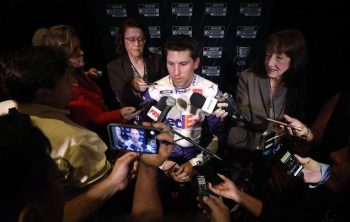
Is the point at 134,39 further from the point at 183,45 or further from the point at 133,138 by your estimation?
the point at 133,138

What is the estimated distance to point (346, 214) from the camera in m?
0.96

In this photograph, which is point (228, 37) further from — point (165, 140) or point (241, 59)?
point (165, 140)

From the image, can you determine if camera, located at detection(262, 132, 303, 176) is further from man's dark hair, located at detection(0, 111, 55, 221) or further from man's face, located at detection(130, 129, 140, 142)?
man's dark hair, located at detection(0, 111, 55, 221)

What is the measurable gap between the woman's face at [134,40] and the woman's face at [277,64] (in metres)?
Answer: 1.37

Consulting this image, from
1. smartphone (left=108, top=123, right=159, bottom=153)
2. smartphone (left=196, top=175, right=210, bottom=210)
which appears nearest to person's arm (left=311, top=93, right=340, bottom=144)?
smartphone (left=196, top=175, right=210, bottom=210)

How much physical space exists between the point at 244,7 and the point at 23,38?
3.26 meters

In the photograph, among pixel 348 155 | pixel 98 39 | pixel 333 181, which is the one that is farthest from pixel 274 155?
pixel 98 39

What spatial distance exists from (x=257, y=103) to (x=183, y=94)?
72 cm

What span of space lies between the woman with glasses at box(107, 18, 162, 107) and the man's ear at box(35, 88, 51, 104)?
4.57 ft

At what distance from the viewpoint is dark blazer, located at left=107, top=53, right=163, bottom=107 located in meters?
2.84

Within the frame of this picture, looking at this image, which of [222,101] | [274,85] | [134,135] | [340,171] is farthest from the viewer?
[274,85]

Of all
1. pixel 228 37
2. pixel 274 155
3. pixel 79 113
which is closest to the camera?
pixel 274 155

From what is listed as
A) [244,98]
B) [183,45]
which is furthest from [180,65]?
[244,98]

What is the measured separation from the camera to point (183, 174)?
2.02 m
